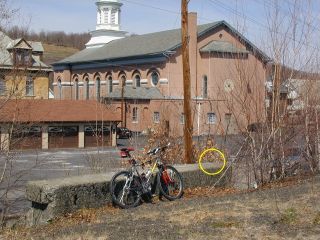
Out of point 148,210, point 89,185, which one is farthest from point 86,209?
point 148,210

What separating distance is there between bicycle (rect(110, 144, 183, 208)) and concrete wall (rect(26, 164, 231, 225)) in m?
0.23

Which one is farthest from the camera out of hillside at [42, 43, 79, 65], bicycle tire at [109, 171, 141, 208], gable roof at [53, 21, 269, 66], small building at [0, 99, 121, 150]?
hillside at [42, 43, 79, 65]

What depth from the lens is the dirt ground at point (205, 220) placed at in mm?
7055

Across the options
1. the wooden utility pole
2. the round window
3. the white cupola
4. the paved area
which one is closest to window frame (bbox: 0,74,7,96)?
the paved area

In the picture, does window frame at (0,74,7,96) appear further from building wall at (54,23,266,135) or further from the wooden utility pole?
building wall at (54,23,266,135)

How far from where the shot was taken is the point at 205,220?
26.0 feet

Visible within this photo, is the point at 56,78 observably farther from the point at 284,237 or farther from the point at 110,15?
the point at 284,237

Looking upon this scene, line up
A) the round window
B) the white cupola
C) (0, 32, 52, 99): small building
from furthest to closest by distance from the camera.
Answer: the white cupola, the round window, (0, 32, 52, 99): small building

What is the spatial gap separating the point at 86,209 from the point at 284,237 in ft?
12.6

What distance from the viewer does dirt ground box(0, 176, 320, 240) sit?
7055 millimetres

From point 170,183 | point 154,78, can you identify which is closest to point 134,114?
point 154,78

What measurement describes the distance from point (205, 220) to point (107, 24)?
79.0m

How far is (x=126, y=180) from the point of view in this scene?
9.69 m

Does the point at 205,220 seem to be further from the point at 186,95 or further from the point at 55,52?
the point at 55,52
